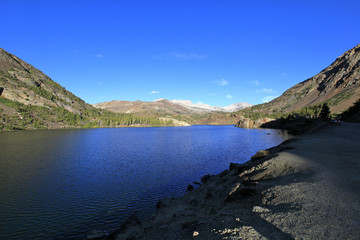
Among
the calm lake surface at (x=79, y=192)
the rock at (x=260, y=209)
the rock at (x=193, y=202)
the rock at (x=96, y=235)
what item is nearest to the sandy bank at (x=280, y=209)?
the rock at (x=260, y=209)

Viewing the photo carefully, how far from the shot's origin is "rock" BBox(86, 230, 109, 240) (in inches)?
617

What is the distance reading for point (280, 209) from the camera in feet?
38.8

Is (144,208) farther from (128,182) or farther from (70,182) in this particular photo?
(70,182)

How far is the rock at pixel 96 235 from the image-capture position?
51.4ft

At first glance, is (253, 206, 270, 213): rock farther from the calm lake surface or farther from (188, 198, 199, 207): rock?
the calm lake surface

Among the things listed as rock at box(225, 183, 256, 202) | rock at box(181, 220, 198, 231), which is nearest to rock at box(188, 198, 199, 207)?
rock at box(225, 183, 256, 202)

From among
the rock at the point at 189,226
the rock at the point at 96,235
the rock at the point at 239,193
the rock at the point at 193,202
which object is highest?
the rock at the point at 239,193

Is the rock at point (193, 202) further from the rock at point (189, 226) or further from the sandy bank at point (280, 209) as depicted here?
the rock at point (189, 226)

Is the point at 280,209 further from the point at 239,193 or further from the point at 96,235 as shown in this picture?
the point at 96,235

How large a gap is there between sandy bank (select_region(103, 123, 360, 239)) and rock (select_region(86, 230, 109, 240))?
726mm

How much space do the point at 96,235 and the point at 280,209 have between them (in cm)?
1406

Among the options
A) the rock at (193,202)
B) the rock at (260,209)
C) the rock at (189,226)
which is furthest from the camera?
the rock at (193,202)

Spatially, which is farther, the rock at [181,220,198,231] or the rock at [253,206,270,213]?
the rock at [181,220,198,231]

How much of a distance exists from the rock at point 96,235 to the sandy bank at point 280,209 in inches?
28.6
